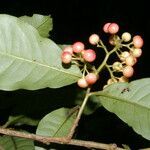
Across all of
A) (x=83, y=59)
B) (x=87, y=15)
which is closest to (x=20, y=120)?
(x=83, y=59)

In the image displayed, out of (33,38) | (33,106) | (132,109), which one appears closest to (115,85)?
(132,109)

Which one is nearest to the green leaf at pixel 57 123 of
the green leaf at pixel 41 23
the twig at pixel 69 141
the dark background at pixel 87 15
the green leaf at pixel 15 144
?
the twig at pixel 69 141

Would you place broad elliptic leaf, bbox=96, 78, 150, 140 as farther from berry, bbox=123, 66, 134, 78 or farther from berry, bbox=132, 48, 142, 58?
berry, bbox=132, 48, 142, 58

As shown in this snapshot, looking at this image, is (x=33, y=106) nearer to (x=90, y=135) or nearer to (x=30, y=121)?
(x=30, y=121)

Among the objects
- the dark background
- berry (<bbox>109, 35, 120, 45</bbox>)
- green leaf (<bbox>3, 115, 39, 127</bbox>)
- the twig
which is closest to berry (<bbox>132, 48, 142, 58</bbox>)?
berry (<bbox>109, 35, 120, 45</bbox>)

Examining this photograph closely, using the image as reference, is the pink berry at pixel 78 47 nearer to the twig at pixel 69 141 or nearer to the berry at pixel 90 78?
the berry at pixel 90 78

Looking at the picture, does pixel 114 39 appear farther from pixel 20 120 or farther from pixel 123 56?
pixel 20 120
